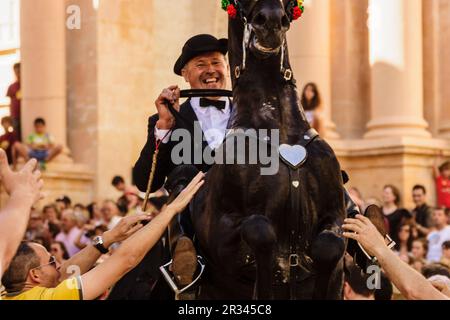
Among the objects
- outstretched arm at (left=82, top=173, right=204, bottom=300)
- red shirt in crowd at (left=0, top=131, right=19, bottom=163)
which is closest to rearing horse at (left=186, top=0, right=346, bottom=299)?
outstretched arm at (left=82, top=173, right=204, bottom=300)

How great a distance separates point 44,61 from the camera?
18.2 metres

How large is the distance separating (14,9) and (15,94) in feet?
6.85

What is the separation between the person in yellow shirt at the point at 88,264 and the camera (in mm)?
5418

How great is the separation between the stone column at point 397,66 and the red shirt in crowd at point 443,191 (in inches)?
71.5

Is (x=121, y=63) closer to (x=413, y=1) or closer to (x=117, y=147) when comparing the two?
(x=117, y=147)

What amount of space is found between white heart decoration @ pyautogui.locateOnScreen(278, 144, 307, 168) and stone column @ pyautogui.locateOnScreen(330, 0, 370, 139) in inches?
519

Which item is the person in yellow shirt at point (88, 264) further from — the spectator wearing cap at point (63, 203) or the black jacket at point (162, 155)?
the spectator wearing cap at point (63, 203)

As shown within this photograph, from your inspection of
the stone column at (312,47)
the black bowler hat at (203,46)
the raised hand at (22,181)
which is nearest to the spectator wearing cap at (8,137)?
the stone column at (312,47)

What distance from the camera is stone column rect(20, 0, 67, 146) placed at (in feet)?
59.6

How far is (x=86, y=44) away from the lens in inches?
726

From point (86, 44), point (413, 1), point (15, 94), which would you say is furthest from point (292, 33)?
point (15, 94)

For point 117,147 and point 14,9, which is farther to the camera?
point 14,9

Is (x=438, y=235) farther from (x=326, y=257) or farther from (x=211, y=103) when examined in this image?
(x=326, y=257)

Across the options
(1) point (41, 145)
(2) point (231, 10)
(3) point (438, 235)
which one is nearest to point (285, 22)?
(2) point (231, 10)
